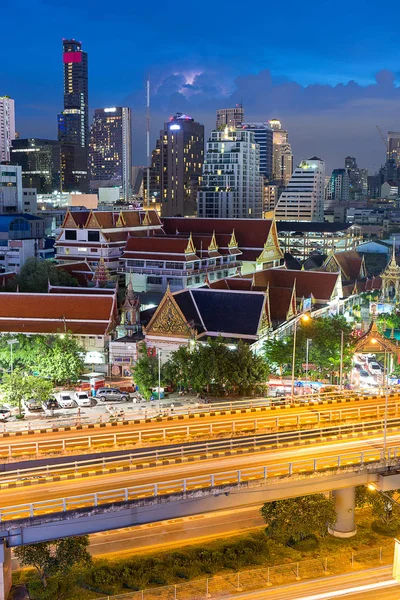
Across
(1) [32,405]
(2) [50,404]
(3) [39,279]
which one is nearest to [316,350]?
(2) [50,404]

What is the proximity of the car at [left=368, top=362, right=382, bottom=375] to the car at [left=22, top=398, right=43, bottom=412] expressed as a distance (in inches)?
966

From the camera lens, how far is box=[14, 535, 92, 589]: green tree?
85.9 ft

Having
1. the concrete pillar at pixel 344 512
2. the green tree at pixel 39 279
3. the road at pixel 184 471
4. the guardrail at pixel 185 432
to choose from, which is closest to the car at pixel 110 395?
the guardrail at pixel 185 432

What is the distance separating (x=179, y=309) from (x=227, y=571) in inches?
970

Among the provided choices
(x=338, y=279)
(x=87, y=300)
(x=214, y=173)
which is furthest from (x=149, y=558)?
(x=214, y=173)

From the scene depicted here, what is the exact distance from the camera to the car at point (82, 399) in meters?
45.6

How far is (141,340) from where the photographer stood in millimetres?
52219

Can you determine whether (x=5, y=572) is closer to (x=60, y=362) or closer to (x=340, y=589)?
(x=340, y=589)

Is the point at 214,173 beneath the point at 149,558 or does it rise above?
above

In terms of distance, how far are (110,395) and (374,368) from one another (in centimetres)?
2038

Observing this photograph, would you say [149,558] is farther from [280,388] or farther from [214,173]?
[214,173]

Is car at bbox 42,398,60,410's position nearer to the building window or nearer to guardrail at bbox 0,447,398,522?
guardrail at bbox 0,447,398,522

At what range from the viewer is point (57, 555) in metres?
26.3

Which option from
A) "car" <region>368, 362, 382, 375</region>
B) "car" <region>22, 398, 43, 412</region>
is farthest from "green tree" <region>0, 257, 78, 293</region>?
"car" <region>368, 362, 382, 375</region>
